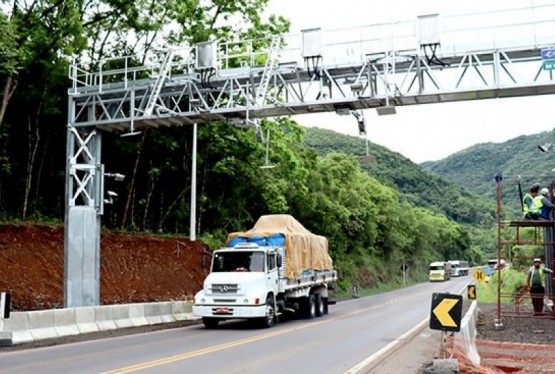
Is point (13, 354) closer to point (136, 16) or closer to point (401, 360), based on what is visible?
point (401, 360)

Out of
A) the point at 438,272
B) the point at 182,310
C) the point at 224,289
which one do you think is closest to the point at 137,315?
the point at 182,310

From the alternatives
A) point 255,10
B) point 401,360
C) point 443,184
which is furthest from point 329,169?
point 443,184

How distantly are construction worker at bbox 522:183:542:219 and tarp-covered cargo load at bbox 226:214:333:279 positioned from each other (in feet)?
28.2

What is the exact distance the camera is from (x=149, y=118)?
21250 millimetres

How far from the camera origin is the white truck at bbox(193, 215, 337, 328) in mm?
20797

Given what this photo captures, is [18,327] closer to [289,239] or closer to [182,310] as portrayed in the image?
[182,310]

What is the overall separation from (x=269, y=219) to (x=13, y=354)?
13.1m

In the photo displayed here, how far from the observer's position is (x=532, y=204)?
19.4 metres

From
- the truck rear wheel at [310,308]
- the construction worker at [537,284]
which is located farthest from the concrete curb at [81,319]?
the construction worker at [537,284]

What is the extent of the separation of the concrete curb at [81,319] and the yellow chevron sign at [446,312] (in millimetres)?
10545

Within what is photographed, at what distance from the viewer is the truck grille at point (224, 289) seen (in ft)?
68.4

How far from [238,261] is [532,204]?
9670 millimetres

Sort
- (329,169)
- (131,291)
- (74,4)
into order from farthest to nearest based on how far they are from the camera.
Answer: (329,169) → (131,291) → (74,4)

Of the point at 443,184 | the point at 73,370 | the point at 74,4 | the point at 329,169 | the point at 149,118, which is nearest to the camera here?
the point at 73,370
